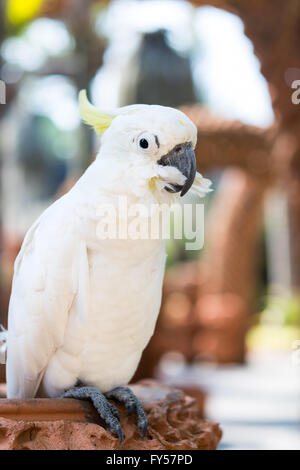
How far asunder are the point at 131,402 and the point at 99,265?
1.34 ft

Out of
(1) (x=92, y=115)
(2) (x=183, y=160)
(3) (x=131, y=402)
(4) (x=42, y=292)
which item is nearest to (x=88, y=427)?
(3) (x=131, y=402)

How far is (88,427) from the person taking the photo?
1358mm

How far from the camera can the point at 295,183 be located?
4.51 m

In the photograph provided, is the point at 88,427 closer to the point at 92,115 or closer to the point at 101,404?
the point at 101,404

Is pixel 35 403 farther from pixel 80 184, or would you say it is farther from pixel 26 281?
pixel 80 184

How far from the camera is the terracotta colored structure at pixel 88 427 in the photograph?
1294mm

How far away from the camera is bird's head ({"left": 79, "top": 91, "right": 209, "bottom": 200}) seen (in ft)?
4.40

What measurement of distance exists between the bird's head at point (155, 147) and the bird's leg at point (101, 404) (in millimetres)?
573

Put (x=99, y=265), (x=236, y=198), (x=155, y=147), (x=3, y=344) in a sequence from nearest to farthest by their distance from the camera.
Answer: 1. (x=155, y=147)
2. (x=99, y=265)
3. (x=3, y=344)
4. (x=236, y=198)

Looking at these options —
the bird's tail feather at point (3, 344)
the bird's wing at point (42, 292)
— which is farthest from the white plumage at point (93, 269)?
the bird's tail feather at point (3, 344)

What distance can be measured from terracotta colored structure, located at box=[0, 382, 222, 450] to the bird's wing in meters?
0.17

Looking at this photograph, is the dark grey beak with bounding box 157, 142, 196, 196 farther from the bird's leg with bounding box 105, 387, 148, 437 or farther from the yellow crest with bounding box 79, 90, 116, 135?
the bird's leg with bounding box 105, 387, 148, 437

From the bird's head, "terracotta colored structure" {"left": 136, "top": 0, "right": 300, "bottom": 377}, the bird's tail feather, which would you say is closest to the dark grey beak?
the bird's head

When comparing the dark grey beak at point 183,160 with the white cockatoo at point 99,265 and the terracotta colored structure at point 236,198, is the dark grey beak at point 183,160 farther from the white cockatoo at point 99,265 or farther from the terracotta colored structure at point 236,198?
the terracotta colored structure at point 236,198
